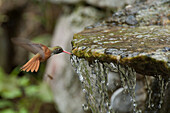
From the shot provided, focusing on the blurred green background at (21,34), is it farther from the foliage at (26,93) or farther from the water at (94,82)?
the water at (94,82)

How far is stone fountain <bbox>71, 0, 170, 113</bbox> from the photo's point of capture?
Result: 1361 mm

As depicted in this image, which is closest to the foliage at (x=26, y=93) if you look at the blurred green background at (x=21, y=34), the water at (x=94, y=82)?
the blurred green background at (x=21, y=34)

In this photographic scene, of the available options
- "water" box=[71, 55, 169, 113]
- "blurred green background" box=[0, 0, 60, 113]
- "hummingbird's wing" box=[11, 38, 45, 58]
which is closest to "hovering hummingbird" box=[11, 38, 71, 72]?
"hummingbird's wing" box=[11, 38, 45, 58]

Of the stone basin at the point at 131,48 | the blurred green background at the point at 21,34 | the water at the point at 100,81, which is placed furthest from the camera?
the blurred green background at the point at 21,34

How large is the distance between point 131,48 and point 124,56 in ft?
0.40

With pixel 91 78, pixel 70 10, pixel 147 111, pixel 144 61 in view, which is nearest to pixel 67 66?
pixel 70 10

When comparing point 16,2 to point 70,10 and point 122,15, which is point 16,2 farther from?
point 122,15

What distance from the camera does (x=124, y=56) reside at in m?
1.36

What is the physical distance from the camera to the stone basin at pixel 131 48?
1307 millimetres

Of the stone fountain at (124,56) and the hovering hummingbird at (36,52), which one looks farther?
the hovering hummingbird at (36,52)

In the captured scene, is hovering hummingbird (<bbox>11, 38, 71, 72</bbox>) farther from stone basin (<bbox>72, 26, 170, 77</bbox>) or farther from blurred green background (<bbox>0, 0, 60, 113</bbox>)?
blurred green background (<bbox>0, 0, 60, 113</bbox>)

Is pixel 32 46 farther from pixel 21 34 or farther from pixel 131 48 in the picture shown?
pixel 21 34

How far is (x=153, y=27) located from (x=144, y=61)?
0.87 metres

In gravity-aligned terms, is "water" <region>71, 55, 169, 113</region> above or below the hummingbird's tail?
below
